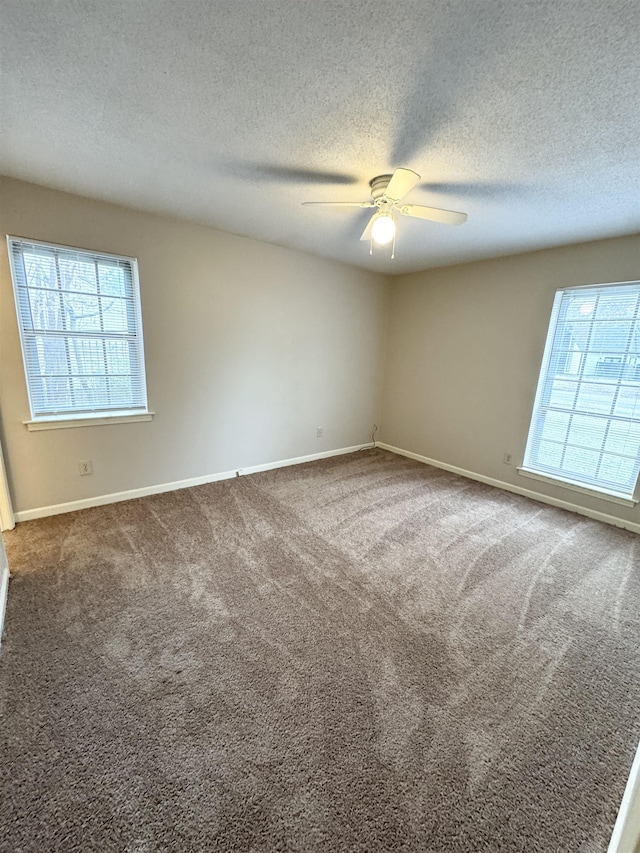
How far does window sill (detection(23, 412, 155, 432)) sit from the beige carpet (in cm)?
76

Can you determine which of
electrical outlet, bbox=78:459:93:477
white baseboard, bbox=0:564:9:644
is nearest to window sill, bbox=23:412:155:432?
electrical outlet, bbox=78:459:93:477

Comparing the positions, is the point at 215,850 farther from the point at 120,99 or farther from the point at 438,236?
the point at 438,236

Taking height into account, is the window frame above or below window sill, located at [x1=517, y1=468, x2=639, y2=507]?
above

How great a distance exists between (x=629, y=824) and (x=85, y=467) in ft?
11.4

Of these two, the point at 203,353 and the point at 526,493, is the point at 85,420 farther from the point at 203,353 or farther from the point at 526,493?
the point at 526,493

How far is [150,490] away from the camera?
321 cm

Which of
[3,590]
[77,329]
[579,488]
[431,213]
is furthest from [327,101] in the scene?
[579,488]

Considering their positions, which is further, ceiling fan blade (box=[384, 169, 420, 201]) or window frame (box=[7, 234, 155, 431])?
window frame (box=[7, 234, 155, 431])

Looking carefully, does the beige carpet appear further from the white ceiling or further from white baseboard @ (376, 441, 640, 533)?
the white ceiling

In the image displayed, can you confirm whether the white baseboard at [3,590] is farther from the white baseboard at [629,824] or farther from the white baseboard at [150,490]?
the white baseboard at [629,824]

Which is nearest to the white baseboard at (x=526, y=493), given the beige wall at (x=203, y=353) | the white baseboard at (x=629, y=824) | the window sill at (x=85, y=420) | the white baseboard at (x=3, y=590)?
the beige wall at (x=203, y=353)

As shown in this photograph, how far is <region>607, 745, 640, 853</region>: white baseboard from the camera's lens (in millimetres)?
754

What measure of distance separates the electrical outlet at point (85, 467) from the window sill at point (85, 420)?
0.32 metres

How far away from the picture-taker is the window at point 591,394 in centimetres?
292
